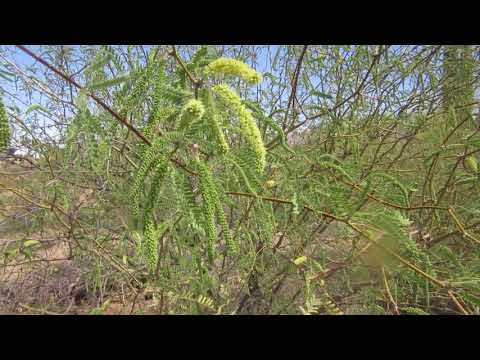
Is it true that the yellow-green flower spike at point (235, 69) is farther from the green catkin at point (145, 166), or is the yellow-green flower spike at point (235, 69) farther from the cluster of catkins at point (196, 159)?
the green catkin at point (145, 166)

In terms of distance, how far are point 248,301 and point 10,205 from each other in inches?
66.0

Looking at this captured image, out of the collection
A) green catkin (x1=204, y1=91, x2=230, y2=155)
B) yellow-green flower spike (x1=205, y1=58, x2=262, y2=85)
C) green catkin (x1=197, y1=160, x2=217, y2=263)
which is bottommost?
green catkin (x1=197, y1=160, x2=217, y2=263)

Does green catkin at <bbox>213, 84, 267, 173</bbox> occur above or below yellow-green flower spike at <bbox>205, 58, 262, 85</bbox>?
below

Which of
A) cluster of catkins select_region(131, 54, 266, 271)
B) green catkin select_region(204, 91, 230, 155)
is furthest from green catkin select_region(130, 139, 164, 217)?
green catkin select_region(204, 91, 230, 155)

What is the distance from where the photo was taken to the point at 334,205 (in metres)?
0.95

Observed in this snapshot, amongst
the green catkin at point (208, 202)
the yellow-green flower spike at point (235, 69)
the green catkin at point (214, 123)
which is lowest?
the green catkin at point (208, 202)

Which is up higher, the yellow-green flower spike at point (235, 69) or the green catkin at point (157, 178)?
the yellow-green flower spike at point (235, 69)

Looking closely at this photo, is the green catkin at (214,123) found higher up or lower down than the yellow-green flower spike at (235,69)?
lower down

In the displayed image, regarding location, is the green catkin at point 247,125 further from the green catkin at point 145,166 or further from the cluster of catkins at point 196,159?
the green catkin at point 145,166

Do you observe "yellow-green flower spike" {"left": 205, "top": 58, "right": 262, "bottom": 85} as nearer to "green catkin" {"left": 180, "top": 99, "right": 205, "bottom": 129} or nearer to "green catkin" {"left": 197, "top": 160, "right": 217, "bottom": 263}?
"green catkin" {"left": 180, "top": 99, "right": 205, "bottom": 129}

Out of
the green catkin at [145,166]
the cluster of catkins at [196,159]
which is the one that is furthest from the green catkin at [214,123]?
the green catkin at [145,166]

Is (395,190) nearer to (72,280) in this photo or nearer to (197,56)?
(197,56)

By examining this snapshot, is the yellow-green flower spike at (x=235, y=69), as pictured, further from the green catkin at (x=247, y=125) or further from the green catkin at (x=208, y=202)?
the green catkin at (x=208, y=202)
